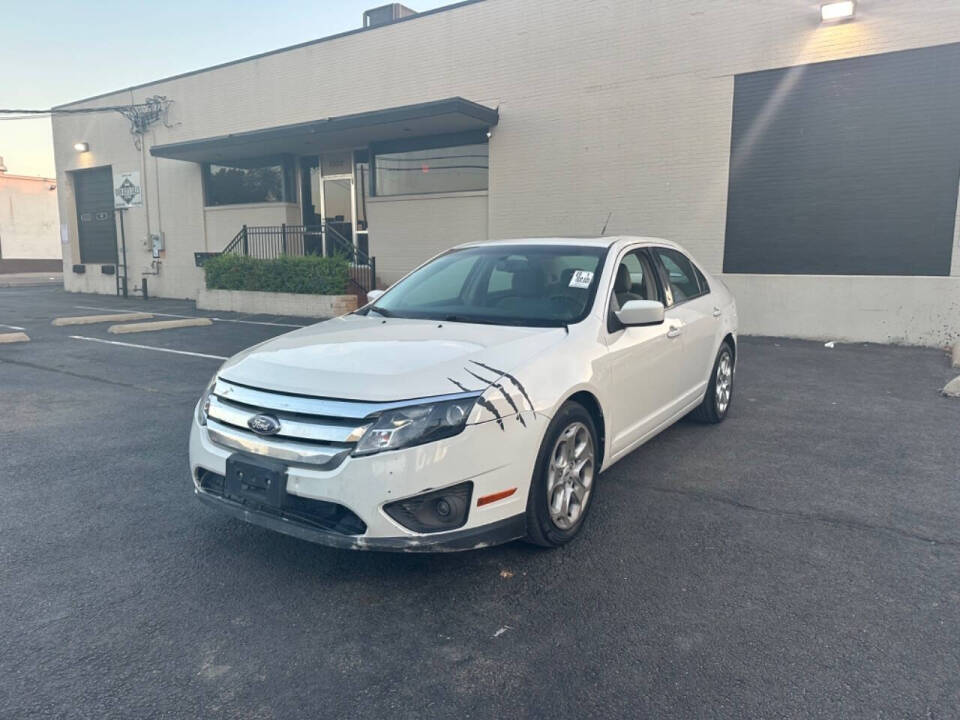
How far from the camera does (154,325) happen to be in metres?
12.0

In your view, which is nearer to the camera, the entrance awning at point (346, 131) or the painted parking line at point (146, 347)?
the painted parking line at point (146, 347)

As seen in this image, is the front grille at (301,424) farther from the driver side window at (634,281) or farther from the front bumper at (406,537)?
the driver side window at (634,281)

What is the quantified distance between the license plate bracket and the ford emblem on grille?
13cm

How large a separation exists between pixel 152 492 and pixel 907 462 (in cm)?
520

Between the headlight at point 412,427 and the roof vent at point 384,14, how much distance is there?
1709 centimetres

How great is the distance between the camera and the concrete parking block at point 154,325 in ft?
38.8

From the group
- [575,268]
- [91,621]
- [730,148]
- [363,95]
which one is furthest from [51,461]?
[363,95]

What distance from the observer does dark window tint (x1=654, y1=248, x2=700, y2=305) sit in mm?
5223

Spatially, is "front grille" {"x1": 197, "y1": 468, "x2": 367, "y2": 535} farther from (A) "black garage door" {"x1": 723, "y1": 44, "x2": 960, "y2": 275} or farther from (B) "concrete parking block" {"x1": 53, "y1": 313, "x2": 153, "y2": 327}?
(B) "concrete parking block" {"x1": 53, "y1": 313, "x2": 153, "y2": 327}

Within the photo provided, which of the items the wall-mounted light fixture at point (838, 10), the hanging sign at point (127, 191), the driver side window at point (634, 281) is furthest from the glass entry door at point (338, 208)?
the driver side window at point (634, 281)

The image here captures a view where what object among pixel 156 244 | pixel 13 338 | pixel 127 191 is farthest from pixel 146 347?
pixel 127 191

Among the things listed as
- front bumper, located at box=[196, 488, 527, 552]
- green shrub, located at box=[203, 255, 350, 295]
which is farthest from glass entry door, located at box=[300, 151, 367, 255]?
front bumper, located at box=[196, 488, 527, 552]

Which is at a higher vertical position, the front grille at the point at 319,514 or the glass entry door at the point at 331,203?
the glass entry door at the point at 331,203

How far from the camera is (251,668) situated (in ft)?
8.64
